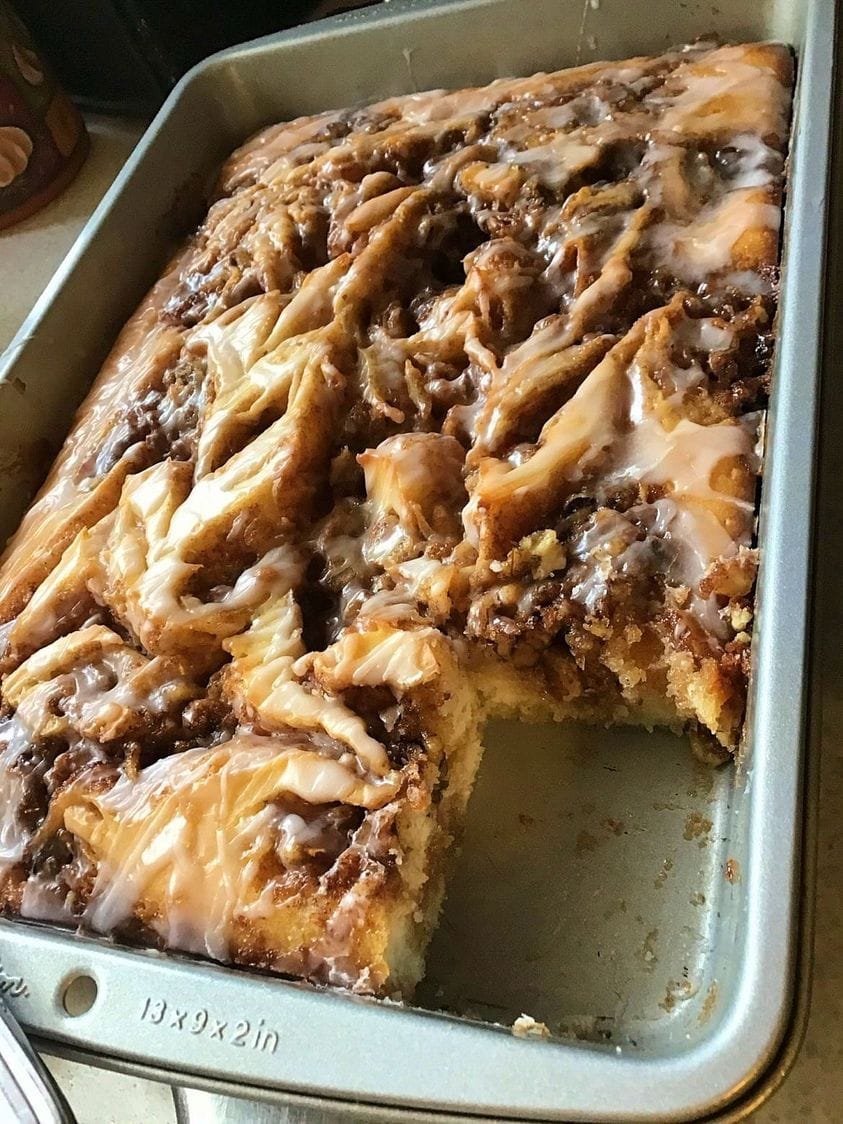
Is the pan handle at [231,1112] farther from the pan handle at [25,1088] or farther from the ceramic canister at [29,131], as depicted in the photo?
the ceramic canister at [29,131]

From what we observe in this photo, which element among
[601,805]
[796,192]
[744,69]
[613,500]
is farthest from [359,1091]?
[744,69]

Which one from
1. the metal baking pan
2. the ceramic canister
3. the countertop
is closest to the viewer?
the metal baking pan

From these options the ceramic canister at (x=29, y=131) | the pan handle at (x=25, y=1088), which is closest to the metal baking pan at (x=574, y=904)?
Answer: the pan handle at (x=25, y=1088)

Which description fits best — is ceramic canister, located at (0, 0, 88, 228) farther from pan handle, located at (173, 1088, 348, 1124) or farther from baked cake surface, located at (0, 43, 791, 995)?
pan handle, located at (173, 1088, 348, 1124)

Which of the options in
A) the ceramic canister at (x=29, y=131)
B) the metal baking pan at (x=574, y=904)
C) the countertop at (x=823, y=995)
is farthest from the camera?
the ceramic canister at (x=29, y=131)

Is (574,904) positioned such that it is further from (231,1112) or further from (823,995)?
(231,1112)

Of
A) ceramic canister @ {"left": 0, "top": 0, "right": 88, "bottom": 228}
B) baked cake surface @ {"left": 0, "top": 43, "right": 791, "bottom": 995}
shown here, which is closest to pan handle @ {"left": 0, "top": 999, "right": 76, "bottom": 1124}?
baked cake surface @ {"left": 0, "top": 43, "right": 791, "bottom": 995}
